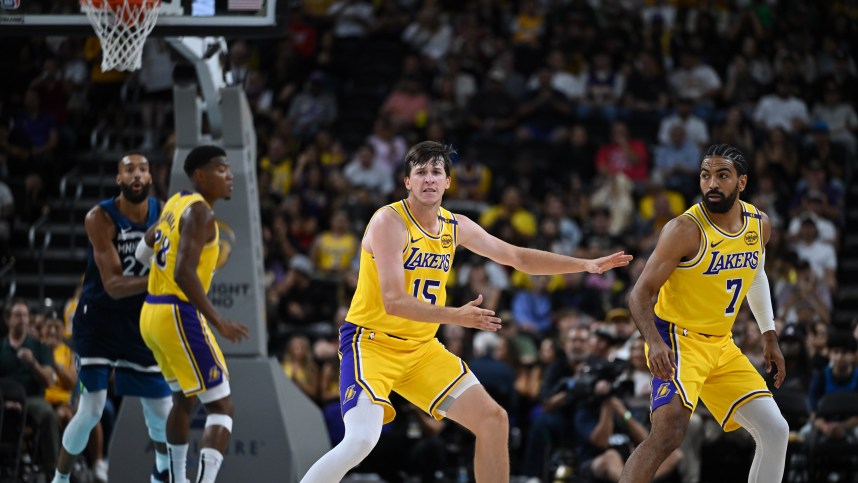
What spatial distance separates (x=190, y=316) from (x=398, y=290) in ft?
6.39

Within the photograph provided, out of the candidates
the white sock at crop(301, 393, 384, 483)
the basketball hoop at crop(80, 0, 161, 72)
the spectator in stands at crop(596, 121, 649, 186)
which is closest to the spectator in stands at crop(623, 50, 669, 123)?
the spectator in stands at crop(596, 121, 649, 186)

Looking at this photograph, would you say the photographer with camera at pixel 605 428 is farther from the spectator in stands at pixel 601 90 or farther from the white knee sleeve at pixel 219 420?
the spectator in stands at pixel 601 90

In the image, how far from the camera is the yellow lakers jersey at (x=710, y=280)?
7289 mm

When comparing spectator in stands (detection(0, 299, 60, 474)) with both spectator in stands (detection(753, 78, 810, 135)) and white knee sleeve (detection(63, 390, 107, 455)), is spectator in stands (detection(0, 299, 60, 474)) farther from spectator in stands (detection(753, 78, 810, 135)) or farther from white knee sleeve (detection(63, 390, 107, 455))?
spectator in stands (detection(753, 78, 810, 135))

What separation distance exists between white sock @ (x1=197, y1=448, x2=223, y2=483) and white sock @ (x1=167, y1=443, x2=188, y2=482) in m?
0.40

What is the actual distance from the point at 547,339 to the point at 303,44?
803 centimetres

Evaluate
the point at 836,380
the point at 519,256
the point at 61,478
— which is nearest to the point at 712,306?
the point at 519,256

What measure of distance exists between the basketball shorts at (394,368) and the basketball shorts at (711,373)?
47.7 inches

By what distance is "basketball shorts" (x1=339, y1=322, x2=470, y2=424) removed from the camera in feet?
22.9

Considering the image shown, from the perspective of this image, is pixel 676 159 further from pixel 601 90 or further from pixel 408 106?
pixel 408 106

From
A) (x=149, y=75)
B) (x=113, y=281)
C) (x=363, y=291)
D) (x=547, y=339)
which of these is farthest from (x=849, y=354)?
(x=149, y=75)

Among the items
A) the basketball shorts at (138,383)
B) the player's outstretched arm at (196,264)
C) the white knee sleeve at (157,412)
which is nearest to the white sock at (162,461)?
the white knee sleeve at (157,412)

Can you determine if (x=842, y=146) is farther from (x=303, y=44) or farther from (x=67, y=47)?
(x=67, y=47)

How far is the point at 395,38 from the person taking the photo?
19.2 m
